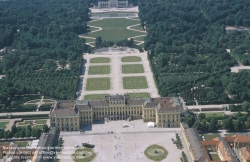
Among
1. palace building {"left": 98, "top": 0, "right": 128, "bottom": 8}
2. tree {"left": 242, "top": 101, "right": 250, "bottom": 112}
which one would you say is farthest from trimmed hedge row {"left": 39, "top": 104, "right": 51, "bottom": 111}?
palace building {"left": 98, "top": 0, "right": 128, "bottom": 8}

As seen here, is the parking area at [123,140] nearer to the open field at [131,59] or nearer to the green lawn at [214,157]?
the green lawn at [214,157]

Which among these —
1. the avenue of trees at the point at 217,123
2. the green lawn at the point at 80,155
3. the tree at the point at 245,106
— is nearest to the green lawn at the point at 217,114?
the avenue of trees at the point at 217,123

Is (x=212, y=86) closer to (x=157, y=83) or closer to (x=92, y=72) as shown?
(x=157, y=83)

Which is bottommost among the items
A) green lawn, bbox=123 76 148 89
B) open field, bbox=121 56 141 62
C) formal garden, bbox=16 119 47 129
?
formal garden, bbox=16 119 47 129

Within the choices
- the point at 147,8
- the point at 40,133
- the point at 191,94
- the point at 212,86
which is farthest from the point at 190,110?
the point at 147,8

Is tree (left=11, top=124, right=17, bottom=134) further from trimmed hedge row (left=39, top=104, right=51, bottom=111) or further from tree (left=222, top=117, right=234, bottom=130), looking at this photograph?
tree (left=222, top=117, right=234, bottom=130)
